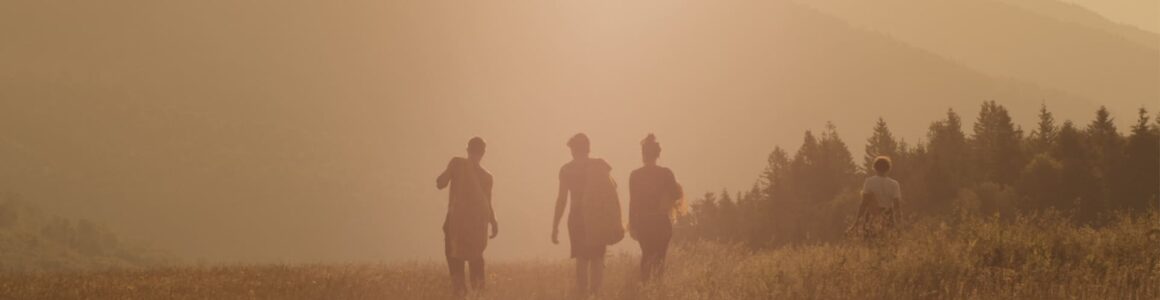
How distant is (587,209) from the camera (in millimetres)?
11211

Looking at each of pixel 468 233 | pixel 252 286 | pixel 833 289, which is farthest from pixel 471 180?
pixel 833 289

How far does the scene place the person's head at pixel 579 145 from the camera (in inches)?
441

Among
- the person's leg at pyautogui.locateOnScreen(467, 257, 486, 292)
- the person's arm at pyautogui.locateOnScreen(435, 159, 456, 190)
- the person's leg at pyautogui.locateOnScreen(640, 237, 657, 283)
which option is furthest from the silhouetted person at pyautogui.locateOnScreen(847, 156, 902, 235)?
the person's arm at pyautogui.locateOnScreen(435, 159, 456, 190)

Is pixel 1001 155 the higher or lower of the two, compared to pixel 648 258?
higher

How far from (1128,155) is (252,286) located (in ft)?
151

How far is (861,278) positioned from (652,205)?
2.81 meters

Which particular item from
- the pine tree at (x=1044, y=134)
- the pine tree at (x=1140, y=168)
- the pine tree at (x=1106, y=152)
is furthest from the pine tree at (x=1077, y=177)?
the pine tree at (x=1044, y=134)

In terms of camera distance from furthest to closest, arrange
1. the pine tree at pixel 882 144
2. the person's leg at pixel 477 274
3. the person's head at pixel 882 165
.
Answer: the pine tree at pixel 882 144, the person's head at pixel 882 165, the person's leg at pixel 477 274

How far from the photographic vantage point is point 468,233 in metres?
11.2

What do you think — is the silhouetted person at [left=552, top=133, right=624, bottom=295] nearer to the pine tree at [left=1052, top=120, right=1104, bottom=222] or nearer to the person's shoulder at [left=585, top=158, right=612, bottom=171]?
the person's shoulder at [left=585, top=158, right=612, bottom=171]

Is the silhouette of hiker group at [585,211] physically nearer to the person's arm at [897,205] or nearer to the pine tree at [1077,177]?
the person's arm at [897,205]

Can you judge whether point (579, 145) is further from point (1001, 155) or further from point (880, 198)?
point (1001, 155)

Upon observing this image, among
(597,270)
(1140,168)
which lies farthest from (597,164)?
(1140,168)

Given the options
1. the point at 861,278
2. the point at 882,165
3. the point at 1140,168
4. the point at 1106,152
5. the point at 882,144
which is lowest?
the point at 861,278
